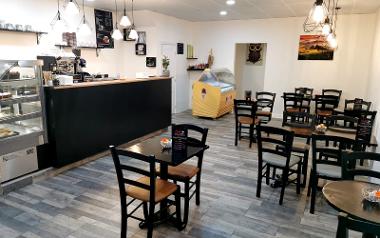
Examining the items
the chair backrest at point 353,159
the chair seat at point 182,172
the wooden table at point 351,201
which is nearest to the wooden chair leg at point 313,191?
the chair backrest at point 353,159

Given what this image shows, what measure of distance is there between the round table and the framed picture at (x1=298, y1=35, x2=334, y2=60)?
6.42 m

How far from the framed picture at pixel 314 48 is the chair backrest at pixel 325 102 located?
1587 millimetres

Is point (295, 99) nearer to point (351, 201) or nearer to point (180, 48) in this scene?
point (180, 48)

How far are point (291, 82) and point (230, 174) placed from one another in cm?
506

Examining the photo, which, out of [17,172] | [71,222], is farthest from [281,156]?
[17,172]

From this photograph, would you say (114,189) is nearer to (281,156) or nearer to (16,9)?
(281,156)

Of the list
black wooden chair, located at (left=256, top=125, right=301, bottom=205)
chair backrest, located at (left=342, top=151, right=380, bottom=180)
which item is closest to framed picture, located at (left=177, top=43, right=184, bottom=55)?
black wooden chair, located at (left=256, top=125, right=301, bottom=205)

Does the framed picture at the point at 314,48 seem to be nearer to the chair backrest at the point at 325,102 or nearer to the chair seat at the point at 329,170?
the chair backrest at the point at 325,102

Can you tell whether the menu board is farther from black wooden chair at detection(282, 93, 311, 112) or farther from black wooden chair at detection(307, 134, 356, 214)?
black wooden chair at detection(307, 134, 356, 214)

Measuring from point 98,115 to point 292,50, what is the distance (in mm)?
5999

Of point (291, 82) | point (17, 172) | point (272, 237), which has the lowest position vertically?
point (272, 237)

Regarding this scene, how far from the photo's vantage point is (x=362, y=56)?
7.37m

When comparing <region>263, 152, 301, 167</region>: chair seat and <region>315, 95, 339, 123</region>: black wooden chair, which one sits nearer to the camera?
<region>263, 152, 301, 167</region>: chair seat

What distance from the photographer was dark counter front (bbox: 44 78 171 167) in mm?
4066
